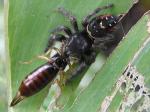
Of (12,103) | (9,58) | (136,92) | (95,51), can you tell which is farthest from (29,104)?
(136,92)

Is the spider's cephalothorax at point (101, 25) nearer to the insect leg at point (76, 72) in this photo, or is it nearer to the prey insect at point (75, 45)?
the prey insect at point (75, 45)

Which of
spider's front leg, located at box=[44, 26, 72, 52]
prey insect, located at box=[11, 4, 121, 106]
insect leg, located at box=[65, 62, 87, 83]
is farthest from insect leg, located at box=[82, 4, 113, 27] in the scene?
insect leg, located at box=[65, 62, 87, 83]

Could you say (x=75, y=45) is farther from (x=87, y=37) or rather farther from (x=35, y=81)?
(x=35, y=81)

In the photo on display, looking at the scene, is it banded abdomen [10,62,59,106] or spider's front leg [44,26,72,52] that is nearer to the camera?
banded abdomen [10,62,59,106]

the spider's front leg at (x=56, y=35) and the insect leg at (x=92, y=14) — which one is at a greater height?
the insect leg at (x=92, y=14)

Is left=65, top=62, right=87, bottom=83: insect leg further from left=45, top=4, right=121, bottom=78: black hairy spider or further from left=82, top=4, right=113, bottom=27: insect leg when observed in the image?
left=82, top=4, right=113, bottom=27: insect leg

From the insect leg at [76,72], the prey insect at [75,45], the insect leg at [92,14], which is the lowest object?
the insect leg at [76,72]

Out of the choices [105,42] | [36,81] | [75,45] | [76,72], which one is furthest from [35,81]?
[105,42]

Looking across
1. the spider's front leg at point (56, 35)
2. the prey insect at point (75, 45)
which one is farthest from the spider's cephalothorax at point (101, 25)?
the spider's front leg at point (56, 35)
